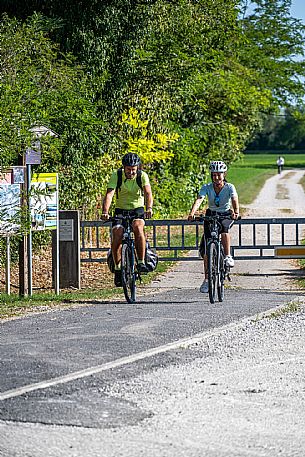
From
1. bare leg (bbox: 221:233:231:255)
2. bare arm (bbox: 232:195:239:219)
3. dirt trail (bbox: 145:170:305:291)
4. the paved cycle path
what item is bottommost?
dirt trail (bbox: 145:170:305:291)

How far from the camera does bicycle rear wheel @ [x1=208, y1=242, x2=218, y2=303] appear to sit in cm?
1292

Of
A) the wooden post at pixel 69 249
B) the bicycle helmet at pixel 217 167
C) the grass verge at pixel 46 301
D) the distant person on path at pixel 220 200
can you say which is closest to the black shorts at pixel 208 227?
the distant person on path at pixel 220 200

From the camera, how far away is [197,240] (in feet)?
57.4

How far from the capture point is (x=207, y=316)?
11.5 meters

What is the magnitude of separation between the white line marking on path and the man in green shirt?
2.34 m

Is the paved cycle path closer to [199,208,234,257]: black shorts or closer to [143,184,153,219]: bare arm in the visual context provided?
[199,208,234,257]: black shorts

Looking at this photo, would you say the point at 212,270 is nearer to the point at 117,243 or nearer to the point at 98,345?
the point at 117,243

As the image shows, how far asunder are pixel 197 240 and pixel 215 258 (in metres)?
4.45

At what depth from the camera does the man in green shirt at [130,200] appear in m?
13.0

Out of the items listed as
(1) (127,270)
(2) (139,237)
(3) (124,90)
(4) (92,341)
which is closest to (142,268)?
(1) (127,270)

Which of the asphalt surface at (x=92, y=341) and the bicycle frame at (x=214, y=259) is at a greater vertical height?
the bicycle frame at (x=214, y=259)

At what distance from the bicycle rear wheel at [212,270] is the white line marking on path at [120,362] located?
70.8 inches

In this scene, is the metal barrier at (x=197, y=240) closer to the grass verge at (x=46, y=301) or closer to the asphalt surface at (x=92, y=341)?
the grass verge at (x=46, y=301)

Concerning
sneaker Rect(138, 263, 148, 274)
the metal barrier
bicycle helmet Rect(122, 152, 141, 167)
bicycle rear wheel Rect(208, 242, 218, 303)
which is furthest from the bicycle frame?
the metal barrier
